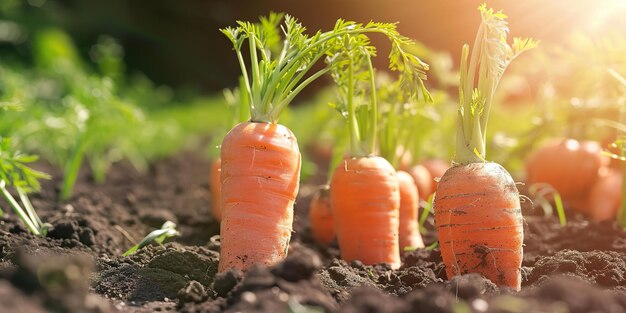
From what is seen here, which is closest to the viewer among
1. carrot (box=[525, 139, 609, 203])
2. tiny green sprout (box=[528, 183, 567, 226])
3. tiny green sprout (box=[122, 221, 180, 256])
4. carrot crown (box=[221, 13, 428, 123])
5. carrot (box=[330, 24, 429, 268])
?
carrot crown (box=[221, 13, 428, 123])

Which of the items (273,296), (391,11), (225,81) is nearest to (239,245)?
(273,296)

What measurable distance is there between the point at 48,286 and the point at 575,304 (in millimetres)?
1382

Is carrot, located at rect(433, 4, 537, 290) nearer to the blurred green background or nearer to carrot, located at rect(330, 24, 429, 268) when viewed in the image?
carrot, located at rect(330, 24, 429, 268)

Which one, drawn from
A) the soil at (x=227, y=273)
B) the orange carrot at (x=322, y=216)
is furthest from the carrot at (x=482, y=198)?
the orange carrot at (x=322, y=216)

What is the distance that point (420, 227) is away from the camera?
13.3ft

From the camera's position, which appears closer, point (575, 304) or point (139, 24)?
point (575, 304)

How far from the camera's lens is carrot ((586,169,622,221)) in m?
4.20

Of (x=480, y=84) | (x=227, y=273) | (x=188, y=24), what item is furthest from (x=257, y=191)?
(x=188, y=24)

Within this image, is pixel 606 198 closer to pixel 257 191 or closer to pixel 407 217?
pixel 407 217

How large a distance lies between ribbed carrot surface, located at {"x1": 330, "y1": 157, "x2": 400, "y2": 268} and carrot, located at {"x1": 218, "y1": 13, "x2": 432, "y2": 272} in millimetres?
430

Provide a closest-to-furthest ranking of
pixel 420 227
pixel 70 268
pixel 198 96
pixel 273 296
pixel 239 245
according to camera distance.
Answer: pixel 70 268 → pixel 273 296 → pixel 239 245 → pixel 420 227 → pixel 198 96

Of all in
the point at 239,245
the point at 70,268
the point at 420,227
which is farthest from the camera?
the point at 420,227

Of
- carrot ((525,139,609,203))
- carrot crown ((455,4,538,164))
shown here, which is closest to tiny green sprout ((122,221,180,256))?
carrot crown ((455,4,538,164))

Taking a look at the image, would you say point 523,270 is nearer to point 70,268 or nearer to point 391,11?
point 70,268
